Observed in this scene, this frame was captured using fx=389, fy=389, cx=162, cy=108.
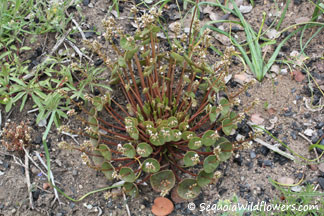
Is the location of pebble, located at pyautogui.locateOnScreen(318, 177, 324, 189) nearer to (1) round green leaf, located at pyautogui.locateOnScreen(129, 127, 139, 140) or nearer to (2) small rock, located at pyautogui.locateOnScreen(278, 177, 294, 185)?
(2) small rock, located at pyautogui.locateOnScreen(278, 177, 294, 185)

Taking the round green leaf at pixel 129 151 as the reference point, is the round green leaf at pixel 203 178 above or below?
below

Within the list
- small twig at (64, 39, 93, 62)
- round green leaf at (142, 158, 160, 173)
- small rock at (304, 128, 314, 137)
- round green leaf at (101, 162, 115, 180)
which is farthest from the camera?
small twig at (64, 39, 93, 62)

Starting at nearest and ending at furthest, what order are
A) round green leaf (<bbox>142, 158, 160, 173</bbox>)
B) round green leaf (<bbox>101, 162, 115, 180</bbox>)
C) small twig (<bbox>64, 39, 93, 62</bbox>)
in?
1. round green leaf (<bbox>142, 158, 160, 173</bbox>)
2. round green leaf (<bbox>101, 162, 115, 180</bbox>)
3. small twig (<bbox>64, 39, 93, 62</bbox>)

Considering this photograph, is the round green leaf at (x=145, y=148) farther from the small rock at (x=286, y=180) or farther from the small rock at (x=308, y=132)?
the small rock at (x=308, y=132)

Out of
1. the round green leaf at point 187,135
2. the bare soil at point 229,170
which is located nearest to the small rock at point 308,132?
the bare soil at point 229,170

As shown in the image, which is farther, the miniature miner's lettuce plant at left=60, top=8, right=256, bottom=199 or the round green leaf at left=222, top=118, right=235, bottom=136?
the round green leaf at left=222, top=118, right=235, bottom=136

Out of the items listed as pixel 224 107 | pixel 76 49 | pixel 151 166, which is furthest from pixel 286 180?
pixel 76 49

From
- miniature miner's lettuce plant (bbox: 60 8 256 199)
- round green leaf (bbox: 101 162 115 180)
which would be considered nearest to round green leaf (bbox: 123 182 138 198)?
miniature miner's lettuce plant (bbox: 60 8 256 199)

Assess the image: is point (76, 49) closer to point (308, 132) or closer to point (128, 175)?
point (128, 175)

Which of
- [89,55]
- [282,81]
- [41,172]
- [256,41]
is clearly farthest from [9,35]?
[282,81]
